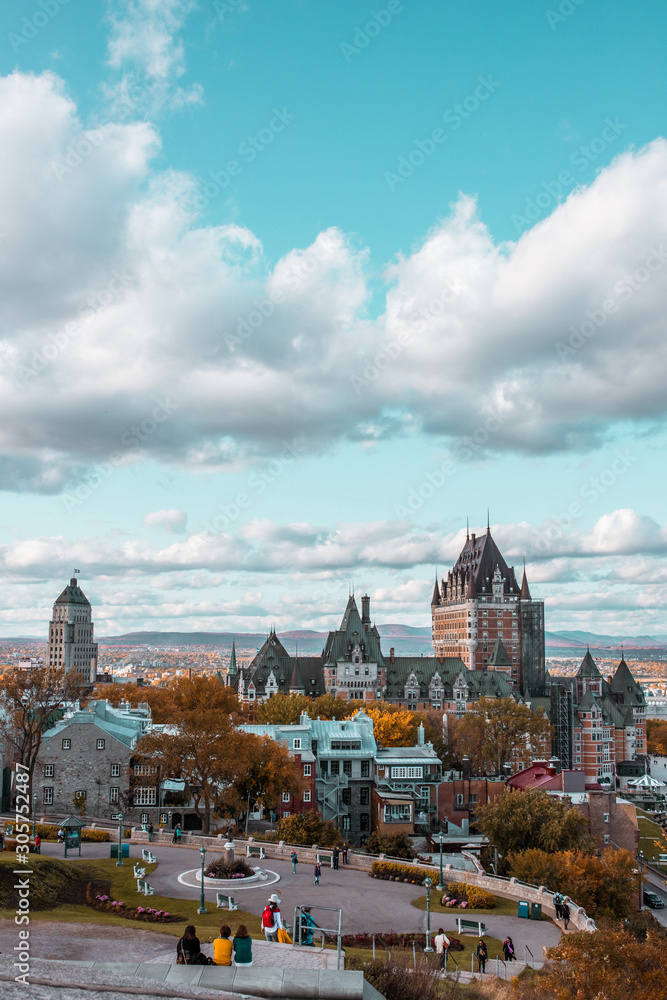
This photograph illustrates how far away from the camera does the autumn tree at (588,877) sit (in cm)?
4784

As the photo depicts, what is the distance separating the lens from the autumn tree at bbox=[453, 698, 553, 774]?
10094 cm

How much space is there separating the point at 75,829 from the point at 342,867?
49.5 feet

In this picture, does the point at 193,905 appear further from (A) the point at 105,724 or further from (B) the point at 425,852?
(B) the point at 425,852

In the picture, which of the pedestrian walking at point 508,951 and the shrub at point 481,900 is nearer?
the pedestrian walking at point 508,951

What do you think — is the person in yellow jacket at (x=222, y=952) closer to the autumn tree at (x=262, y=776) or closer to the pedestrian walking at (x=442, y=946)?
the pedestrian walking at (x=442, y=946)

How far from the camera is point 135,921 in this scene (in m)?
30.2

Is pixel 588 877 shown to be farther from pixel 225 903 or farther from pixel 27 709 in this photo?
pixel 27 709

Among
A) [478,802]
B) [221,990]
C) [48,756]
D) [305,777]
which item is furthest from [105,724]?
[221,990]

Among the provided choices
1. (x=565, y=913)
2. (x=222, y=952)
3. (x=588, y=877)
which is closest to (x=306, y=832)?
(x=588, y=877)

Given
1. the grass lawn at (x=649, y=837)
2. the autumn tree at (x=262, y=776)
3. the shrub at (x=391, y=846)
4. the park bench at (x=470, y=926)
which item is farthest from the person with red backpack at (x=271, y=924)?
the grass lawn at (x=649, y=837)

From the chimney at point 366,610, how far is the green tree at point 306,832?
104 metres

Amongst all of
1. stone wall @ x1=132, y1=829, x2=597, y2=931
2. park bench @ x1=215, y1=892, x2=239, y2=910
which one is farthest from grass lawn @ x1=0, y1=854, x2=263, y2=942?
stone wall @ x1=132, y1=829, x2=597, y2=931

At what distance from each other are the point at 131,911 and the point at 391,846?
24630 mm

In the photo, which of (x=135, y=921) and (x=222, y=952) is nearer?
(x=222, y=952)
